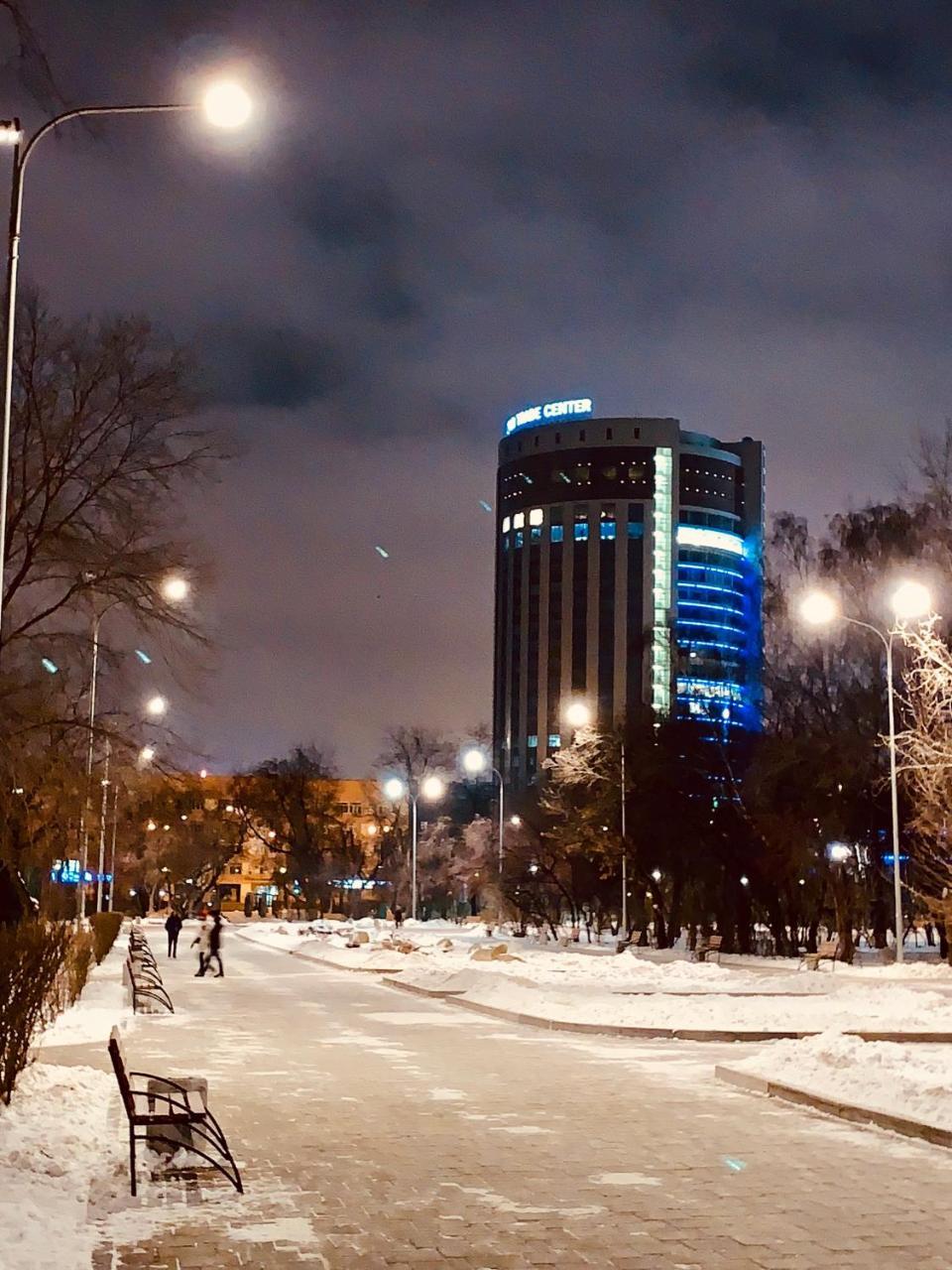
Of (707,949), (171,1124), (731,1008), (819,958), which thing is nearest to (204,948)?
(819,958)

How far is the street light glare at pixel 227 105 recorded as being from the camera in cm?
999

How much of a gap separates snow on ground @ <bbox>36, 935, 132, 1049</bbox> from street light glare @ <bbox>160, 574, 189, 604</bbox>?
287 inches

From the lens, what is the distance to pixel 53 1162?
34.6ft

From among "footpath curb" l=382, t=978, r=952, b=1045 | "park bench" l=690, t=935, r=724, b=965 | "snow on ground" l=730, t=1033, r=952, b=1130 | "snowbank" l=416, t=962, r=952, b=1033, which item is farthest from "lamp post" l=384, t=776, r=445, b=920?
"snow on ground" l=730, t=1033, r=952, b=1130

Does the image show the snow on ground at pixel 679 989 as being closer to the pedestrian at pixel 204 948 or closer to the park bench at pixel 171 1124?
the pedestrian at pixel 204 948

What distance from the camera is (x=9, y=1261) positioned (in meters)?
7.79

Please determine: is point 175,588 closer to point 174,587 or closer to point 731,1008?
point 174,587

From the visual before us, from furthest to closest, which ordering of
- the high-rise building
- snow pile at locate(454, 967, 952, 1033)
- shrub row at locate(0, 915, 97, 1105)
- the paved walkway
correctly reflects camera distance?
1. the high-rise building
2. snow pile at locate(454, 967, 952, 1033)
3. shrub row at locate(0, 915, 97, 1105)
4. the paved walkway

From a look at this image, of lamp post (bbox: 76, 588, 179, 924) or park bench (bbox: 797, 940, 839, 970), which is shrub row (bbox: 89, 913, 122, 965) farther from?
park bench (bbox: 797, 940, 839, 970)

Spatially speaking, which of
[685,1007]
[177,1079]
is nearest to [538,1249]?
[177,1079]

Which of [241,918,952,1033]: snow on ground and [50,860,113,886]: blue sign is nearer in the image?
[241,918,952,1033]: snow on ground

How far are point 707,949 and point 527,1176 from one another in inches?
1651

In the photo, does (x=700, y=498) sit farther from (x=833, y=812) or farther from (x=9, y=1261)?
Answer: (x=9, y=1261)

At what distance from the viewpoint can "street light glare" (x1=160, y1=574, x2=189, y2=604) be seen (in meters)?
27.1
